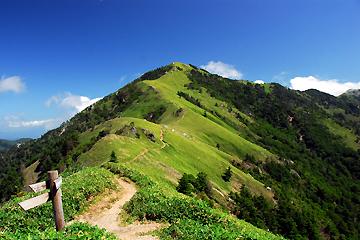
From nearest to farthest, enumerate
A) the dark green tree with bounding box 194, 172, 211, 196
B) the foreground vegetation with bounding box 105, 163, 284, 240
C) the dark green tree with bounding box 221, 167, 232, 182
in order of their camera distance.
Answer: the foreground vegetation with bounding box 105, 163, 284, 240, the dark green tree with bounding box 194, 172, 211, 196, the dark green tree with bounding box 221, 167, 232, 182

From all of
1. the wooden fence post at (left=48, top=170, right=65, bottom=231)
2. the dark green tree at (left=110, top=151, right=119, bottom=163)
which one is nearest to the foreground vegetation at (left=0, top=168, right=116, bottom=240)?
the wooden fence post at (left=48, top=170, right=65, bottom=231)

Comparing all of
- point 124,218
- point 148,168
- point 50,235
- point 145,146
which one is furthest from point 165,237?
point 145,146

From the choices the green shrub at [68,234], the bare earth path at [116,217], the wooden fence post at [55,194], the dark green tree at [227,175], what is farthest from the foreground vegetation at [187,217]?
the dark green tree at [227,175]

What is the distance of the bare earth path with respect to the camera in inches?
1277

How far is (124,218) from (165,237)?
8.27 meters

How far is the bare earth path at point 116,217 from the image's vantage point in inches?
1277

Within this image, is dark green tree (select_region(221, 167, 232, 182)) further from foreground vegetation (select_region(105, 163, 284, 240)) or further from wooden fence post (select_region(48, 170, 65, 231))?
wooden fence post (select_region(48, 170, 65, 231))

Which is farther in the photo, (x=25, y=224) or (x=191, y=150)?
(x=191, y=150)

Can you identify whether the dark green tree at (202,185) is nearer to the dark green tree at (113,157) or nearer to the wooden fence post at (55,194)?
the dark green tree at (113,157)

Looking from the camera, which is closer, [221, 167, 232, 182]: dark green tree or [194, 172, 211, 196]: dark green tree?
[194, 172, 211, 196]: dark green tree

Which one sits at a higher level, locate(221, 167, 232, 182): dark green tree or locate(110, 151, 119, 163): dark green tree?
locate(110, 151, 119, 163): dark green tree

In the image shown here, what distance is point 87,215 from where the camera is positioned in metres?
38.8

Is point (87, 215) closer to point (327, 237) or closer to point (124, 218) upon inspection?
point (124, 218)

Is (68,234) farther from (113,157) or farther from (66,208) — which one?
(113,157)
